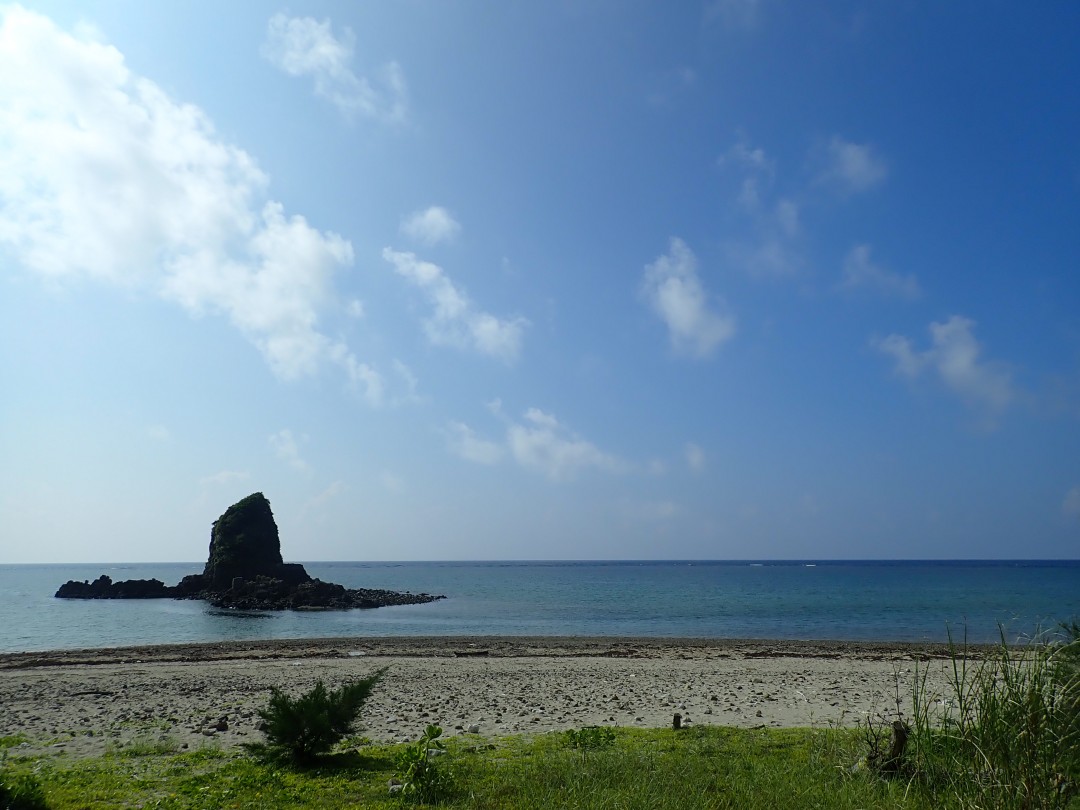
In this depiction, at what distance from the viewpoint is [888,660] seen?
32.7m

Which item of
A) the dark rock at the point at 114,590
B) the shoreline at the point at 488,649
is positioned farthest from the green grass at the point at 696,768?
the dark rock at the point at 114,590

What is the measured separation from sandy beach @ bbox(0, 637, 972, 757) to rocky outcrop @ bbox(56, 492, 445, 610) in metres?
49.8

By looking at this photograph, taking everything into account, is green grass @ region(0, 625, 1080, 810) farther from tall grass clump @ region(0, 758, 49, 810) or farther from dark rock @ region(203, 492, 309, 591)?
dark rock @ region(203, 492, 309, 591)

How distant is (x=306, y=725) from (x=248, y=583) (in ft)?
305

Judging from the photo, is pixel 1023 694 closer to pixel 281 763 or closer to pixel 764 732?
pixel 764 732

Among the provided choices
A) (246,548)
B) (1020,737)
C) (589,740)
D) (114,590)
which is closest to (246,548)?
(246,548)

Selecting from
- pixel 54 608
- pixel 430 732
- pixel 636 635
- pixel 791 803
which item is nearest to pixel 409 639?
pixel 636 635

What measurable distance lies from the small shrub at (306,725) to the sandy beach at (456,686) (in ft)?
9.63

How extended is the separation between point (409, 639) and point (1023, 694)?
40597 mm

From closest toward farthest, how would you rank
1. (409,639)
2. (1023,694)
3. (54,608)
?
1. (1023,694)
2. (409,639)
3. (54,608)

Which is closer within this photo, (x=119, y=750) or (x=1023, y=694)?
(x=1023, y=694)

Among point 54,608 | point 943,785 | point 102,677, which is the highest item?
point 943,785

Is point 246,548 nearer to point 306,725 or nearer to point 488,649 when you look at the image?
point 488,649

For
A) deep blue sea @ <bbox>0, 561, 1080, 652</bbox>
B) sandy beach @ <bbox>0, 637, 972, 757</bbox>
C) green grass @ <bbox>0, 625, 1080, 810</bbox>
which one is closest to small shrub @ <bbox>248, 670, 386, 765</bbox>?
green grass @ <bbox>0, 625, 1080, 810</bbox>
